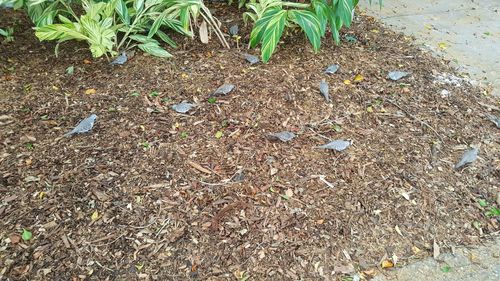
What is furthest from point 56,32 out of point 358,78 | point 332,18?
point 358,78

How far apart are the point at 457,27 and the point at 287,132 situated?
6.96 feet

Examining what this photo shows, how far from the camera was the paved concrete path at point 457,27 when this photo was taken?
9.07 ft

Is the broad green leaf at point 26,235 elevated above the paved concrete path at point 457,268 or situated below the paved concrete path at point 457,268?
above

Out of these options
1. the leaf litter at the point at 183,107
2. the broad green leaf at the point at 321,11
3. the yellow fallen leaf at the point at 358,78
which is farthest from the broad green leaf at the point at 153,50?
the yellow fallen leaf at the point at 358,78

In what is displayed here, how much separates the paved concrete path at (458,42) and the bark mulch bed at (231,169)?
0.06m

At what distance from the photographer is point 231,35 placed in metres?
2.63

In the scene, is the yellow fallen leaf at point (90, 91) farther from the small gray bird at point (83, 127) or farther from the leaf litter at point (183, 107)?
A: the leaf litter at point (183, 107)

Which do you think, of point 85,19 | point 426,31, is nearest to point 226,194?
point 85,19

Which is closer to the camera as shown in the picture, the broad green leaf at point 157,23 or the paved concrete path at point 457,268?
the paved concrete path at point 457,268

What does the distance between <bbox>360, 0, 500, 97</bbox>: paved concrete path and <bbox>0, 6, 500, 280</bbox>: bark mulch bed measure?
1.63 ft

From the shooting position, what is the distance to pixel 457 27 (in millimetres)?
3293

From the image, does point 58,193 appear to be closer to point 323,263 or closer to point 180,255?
point 180,255

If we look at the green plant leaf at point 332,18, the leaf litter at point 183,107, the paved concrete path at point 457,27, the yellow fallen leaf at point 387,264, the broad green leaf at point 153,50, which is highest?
the green plant leaf at point 332,18

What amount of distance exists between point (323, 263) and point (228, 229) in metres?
0.35
